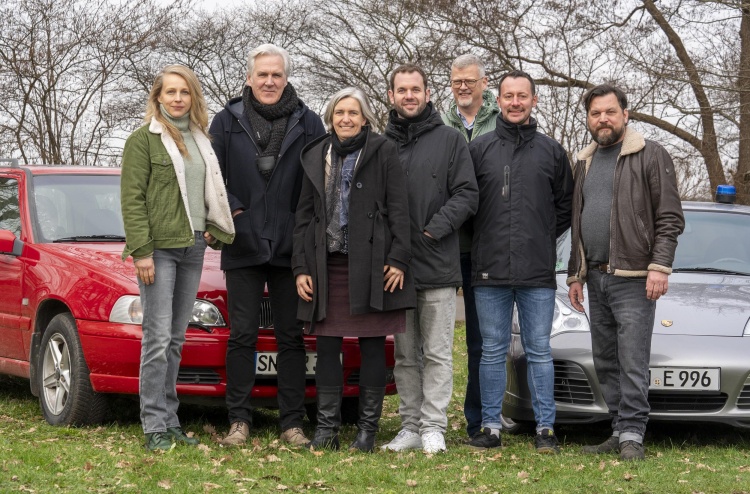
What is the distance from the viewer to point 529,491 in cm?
461

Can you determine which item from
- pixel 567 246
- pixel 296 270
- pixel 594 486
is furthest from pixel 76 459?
pixel 567 246

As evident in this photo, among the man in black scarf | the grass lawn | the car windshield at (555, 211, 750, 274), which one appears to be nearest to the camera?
the grass lawn

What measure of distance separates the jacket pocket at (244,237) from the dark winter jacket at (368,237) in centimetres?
25

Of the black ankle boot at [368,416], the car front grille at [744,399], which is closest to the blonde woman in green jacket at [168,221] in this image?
the black ankle boot at [368,416]

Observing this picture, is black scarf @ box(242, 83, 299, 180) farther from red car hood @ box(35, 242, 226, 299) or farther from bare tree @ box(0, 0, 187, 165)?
bare tree @ box(0, 0, 187, 165)

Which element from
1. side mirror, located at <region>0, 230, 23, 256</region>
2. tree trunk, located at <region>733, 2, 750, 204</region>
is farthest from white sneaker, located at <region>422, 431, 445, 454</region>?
tree trunk, located at <region>733, 2, 750, 204</region>

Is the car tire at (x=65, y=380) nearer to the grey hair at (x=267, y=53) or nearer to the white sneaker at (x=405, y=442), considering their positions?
the white sneaker at (x=405, y=442)

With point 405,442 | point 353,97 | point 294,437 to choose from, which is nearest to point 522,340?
point 405,442

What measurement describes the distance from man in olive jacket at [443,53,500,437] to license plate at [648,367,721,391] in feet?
3.46

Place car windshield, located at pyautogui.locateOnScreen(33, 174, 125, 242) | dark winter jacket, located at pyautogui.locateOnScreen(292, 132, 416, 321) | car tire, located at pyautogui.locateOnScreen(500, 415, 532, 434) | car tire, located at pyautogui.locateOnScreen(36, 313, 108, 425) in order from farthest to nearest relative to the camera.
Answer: car windshield, located at pyautogui.locateOnScreen(33, 174, 125, 242) < car tire, located at pyautogui.locateOnScreen(500, 415, 532, 434) < car tire, located at pyautogui.locateOnScreen(36, 313, 108, 425) < dark winter jacket, located at pyautogui.locateOnScreen(292, 132, 416, 321)

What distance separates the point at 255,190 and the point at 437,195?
1.01 metres

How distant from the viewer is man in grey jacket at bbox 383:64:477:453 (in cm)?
548

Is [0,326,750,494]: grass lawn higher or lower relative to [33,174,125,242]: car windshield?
lower

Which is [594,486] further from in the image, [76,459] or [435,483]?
[76,459]
